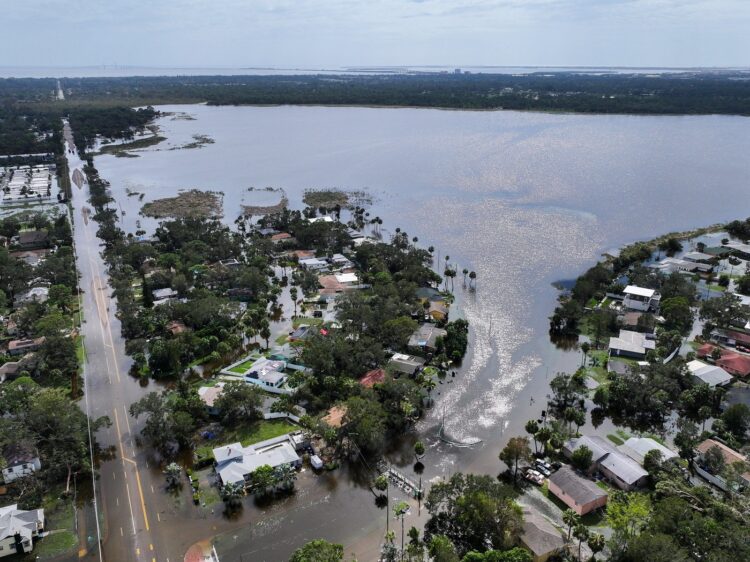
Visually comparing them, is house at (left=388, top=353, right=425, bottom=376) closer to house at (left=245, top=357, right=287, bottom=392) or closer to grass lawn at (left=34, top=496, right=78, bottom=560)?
house at (left=245, top=357, right=287, bottom=392)

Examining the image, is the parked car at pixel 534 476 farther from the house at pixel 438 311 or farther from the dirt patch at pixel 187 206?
the dirt patch at pixel 187 206

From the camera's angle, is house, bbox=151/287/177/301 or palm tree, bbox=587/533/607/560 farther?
house, bbox=151/287/177/301

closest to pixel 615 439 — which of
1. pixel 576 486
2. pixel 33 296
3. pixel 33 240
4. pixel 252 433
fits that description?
pixel 576 486

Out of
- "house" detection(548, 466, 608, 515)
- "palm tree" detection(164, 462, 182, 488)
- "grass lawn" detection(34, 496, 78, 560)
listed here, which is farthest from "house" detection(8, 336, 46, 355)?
"house" detection(548, 466, 608, 515)

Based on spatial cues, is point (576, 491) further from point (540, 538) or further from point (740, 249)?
point (740, 249)

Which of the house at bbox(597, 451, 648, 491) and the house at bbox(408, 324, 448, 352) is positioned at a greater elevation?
the house at bbox(408, 324, 448, 352)

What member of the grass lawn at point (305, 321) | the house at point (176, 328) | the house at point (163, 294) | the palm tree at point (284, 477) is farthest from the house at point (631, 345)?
the house at point (163, 294)
